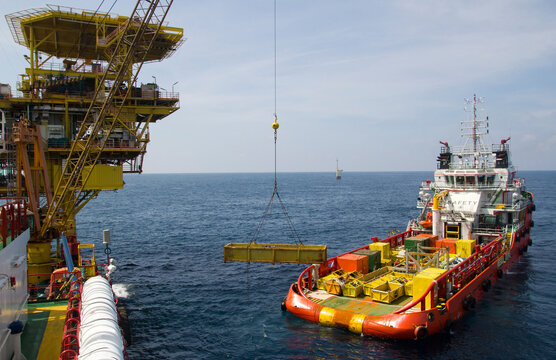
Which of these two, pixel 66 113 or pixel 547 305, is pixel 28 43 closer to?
pixel 66 113

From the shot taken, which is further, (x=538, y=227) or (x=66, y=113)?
(x=538, y=227)

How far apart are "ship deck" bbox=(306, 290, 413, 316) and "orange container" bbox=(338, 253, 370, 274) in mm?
3218

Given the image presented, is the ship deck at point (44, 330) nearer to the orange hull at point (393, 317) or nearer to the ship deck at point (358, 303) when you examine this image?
the orange hull at point (393, 317)

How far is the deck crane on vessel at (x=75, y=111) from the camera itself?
33.2 meters

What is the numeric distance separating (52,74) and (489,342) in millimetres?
39923

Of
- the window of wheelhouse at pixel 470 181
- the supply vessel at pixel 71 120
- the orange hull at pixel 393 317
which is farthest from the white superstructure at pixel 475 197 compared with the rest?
the supply vessel at pixel 71 120

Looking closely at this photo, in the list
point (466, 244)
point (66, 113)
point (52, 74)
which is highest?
point (52, 74)

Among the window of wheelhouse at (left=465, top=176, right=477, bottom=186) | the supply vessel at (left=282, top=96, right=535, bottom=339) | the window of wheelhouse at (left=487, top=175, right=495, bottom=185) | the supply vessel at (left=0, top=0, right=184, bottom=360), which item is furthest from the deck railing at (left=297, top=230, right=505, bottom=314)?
the supply vessel at (left=0, top=0, right=184, bottom=360)

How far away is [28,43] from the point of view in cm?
3759

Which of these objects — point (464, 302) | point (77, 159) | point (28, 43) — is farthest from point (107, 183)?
point (464, 302)

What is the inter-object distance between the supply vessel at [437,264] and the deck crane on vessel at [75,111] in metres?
19.1

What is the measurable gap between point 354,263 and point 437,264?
5.96 m

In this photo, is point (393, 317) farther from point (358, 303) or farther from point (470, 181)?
point (470, 181)

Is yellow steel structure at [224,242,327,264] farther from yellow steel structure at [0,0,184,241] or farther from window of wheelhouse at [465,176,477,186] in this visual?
window of wheelhouse at [465,176,477,186]
